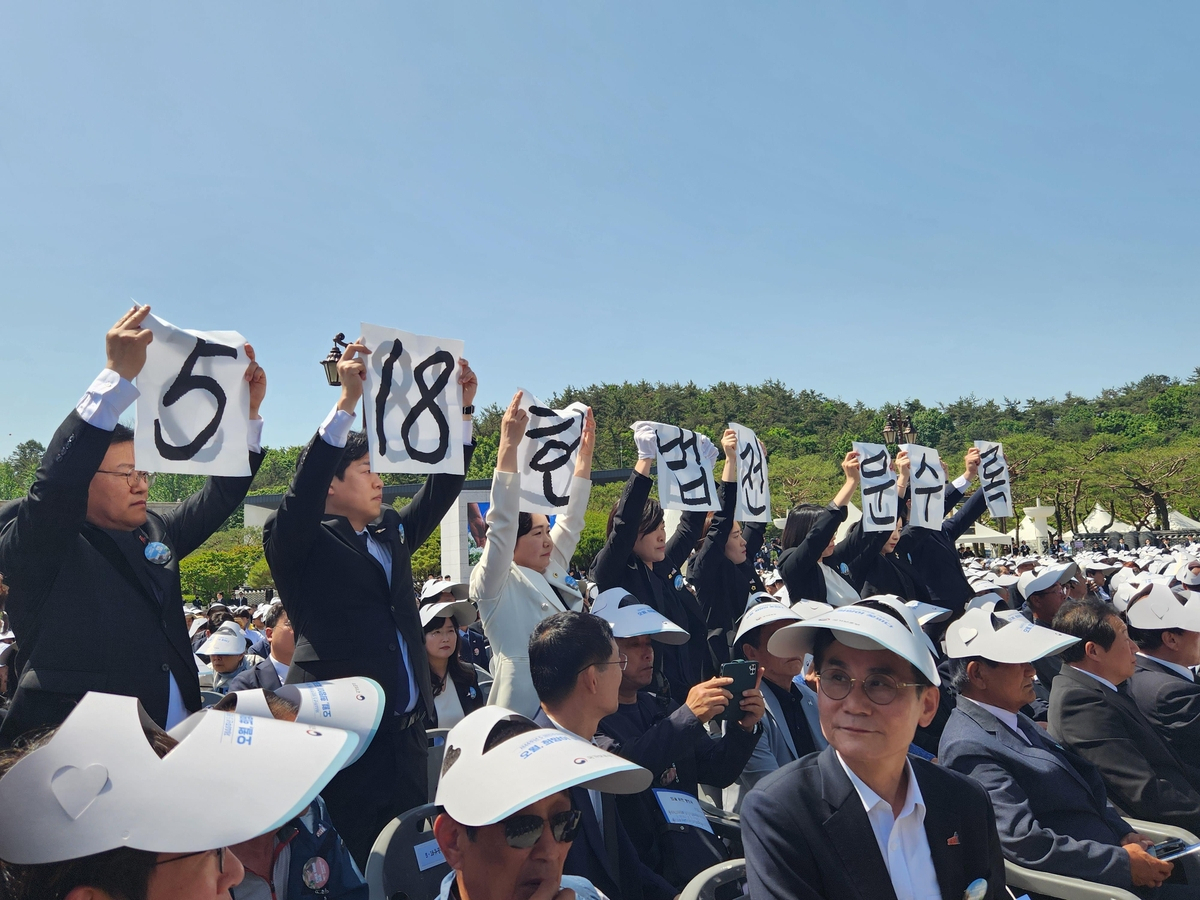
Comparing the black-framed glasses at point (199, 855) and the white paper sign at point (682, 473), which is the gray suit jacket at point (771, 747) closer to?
the white paper sign at point (682, 473)

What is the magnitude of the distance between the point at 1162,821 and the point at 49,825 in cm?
431

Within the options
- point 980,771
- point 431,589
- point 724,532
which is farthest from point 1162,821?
point 431,589

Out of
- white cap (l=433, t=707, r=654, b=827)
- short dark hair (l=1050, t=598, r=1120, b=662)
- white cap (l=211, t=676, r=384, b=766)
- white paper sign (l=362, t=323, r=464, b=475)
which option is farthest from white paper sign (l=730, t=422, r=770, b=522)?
white cap (l=433, t=707, r=654, b=827)

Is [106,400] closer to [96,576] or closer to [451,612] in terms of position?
[96,576]

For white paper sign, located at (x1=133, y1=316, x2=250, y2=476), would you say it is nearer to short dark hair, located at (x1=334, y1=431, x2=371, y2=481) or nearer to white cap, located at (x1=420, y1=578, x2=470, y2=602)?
short dark hair, located at (x1=334, y1=431, x2=371, y2=481)

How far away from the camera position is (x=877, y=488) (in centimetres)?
781

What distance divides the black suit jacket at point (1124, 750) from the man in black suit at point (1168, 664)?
0.64 feet

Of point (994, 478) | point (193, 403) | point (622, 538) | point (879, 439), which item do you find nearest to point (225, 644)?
point (622, 538)

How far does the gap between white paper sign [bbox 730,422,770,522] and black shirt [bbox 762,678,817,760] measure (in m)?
2.85

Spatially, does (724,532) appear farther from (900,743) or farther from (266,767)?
→ (266,767)

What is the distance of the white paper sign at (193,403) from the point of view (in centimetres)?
337

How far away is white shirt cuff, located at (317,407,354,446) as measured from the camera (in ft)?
11.6

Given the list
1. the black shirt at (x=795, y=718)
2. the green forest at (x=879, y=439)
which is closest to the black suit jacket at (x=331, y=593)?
the black shirt at (x=795, y=718)

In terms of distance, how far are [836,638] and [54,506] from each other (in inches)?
93.7
